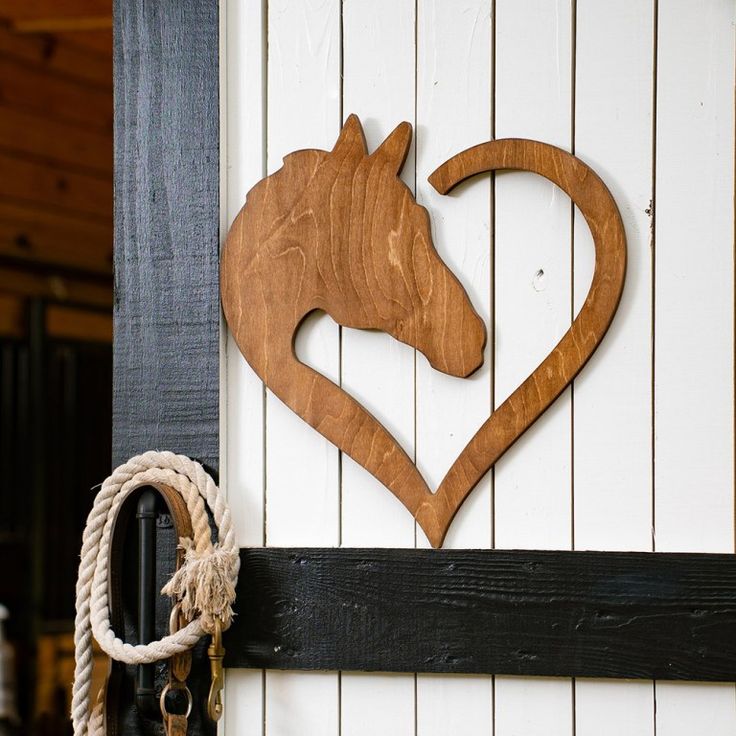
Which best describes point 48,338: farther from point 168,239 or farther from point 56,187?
point 168,239

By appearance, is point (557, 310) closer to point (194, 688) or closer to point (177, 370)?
point (177, 370)

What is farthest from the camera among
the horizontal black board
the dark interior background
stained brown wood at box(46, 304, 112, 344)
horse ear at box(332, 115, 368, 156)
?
stained brown wood at box(46, 304, 112, 344)

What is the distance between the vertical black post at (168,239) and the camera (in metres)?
1.56

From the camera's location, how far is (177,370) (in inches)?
61.6

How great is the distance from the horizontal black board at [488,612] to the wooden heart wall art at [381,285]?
80 millimetres

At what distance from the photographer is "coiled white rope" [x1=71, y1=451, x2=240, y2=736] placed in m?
1.47

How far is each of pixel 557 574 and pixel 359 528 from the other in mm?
262

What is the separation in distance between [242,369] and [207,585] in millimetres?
294

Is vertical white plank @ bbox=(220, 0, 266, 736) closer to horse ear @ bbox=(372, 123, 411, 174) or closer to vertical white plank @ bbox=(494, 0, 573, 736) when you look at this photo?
horse ear @ bbox=(372, 123, 411, 174)

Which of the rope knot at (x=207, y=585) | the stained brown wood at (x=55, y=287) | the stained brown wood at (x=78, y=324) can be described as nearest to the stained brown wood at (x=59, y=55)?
the stained brown wood at (x=55, y=287)

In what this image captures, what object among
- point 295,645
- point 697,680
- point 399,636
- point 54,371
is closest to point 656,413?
point 697,680

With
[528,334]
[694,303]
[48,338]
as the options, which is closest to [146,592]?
[528,334]

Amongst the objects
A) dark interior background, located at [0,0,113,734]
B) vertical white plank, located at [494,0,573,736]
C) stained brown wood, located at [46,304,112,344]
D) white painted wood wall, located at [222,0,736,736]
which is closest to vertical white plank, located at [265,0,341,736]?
white painted wood wall, located at [222,0,736,736]

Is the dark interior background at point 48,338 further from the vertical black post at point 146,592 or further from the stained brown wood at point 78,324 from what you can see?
the vertical black post at point 146,592
